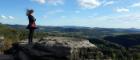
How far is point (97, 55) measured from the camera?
1552 centimetres

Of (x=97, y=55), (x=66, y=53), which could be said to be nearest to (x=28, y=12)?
(x=66, y=53)

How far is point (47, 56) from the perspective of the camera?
15688 mm

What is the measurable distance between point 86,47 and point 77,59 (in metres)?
1.03

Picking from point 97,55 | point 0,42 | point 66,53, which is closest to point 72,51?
point 66,53

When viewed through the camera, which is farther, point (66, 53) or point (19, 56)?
point (19, 56)

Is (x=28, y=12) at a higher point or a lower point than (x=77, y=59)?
higher

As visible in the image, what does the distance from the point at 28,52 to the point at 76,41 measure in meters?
2.79

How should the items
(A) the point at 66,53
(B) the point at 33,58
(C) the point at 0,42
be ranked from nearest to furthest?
(A) the point at 66,53 → (B) the point at 33,58 → (C) the point at 0,42

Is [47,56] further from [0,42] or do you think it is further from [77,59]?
[0,42]

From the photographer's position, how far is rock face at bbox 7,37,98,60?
49.6ft

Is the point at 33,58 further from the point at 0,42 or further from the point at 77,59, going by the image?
the point at 0,42

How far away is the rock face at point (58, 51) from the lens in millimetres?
15125

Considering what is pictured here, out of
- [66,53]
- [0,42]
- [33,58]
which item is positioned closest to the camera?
[66,53]

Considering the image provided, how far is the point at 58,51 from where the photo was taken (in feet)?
50.1
